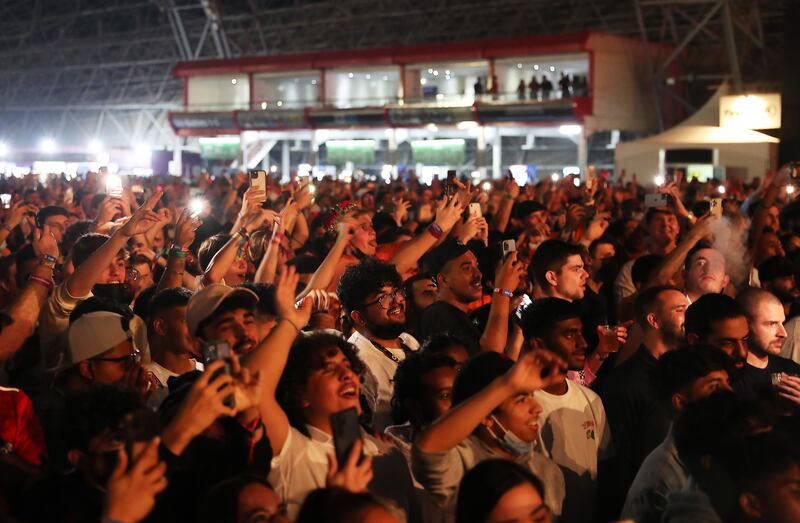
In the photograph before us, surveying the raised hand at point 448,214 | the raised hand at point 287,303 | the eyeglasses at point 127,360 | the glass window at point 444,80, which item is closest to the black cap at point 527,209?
the raised hand at point 448,214

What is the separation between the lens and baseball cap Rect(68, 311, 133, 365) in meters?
4.48

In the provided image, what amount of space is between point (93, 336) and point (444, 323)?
201 centimetres

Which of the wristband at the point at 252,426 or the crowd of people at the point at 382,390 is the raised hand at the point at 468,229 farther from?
the wristband at the point at 252,426

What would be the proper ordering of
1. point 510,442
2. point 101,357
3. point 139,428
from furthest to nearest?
point 101,357
point 510,442
point 139,428

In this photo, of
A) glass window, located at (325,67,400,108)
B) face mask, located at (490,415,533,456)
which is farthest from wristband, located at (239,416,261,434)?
glass window, located at (325,67,400,108)

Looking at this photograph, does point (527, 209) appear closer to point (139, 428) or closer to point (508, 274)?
point (508, 274)

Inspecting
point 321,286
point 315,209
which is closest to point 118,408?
point 321,286

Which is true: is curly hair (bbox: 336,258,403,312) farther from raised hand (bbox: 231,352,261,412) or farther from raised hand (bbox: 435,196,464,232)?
raised hand (bbox: 231,352,261,412)

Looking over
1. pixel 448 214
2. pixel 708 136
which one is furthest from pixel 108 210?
pixel 708 136

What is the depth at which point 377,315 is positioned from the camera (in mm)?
5285

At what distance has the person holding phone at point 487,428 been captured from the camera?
3531mm

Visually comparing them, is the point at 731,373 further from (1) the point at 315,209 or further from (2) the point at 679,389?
(1) the point at 315,209

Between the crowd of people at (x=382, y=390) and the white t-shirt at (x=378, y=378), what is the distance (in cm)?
1

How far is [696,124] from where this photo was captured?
30.0 meters
